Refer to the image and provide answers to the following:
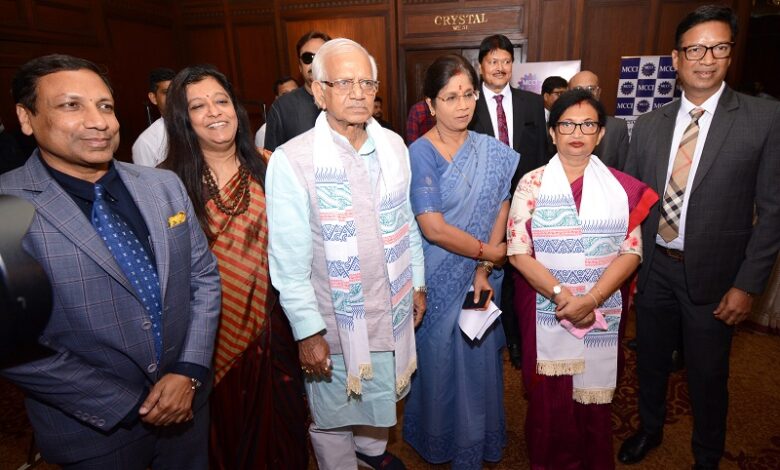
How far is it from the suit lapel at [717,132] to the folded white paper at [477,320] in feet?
2.98

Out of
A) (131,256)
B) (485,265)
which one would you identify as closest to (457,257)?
(485,265)

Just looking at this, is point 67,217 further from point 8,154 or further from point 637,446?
point 637,446

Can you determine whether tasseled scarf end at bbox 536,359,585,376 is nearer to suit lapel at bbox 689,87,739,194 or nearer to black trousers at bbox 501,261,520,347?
suit lapel at bbox 689,87,739,194

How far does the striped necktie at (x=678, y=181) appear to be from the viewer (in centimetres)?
171

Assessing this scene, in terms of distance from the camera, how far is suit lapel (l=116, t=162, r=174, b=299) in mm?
1220

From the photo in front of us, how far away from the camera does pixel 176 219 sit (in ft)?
4.22

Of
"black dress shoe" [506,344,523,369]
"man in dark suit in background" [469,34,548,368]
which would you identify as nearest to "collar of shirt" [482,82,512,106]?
"man in dark suit in background" [469,34,548,368]

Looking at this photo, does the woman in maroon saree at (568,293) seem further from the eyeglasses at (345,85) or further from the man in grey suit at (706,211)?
the eyeglasses at (345,85)

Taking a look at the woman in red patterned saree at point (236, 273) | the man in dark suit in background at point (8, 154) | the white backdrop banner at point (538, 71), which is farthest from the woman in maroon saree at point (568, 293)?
the white backdrop banner at point (538, 71)

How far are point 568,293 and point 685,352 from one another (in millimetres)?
687

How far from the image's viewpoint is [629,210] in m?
1.65

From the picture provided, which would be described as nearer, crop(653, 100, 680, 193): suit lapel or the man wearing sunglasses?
crop(653, 100, 680, 193): suit lapel

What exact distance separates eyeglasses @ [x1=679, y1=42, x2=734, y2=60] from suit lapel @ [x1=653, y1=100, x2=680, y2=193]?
21 centimetres

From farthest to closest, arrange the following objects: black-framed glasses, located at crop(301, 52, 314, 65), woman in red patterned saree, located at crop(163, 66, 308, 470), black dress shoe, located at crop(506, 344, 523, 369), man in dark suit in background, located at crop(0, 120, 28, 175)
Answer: black-framed glasses, located at crop(301, 52, 314, 65)
black dress shoe, located at crop(506, 344, 523, 369)
man in dark suit in background, located at crop(0, 120, 28, 175)
woman in red patterned saree, located at crop(163, 66, 308, 470)
